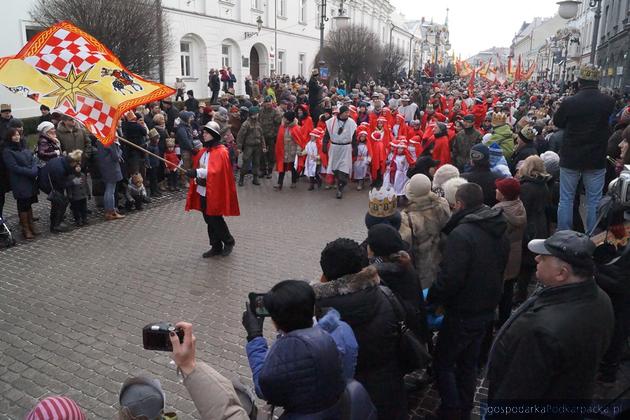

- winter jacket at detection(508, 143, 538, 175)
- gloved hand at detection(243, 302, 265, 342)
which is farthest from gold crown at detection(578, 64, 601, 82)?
gloved hand at detection(243, 302, 265, 342)

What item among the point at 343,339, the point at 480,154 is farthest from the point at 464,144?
the point at 343,339

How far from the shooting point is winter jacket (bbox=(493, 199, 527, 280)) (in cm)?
475

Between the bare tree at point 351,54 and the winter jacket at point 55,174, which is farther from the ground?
the bare tree at point 351,54

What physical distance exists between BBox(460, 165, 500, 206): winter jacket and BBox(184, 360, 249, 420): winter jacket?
448cm

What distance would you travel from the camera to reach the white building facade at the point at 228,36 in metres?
17.9

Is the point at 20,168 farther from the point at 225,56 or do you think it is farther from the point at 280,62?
the point at 280,62

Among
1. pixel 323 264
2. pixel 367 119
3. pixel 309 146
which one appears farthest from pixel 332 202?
pixel 323 264

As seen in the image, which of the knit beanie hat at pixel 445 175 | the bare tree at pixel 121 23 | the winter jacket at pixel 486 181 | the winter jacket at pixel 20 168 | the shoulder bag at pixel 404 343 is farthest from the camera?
the bare tree at pixel 121 23

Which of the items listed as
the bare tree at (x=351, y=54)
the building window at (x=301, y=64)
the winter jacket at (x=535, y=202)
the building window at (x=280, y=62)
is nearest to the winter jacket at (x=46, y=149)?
the winter jacket at (x=535, y=202)

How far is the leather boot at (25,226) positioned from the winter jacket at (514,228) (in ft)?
23.5

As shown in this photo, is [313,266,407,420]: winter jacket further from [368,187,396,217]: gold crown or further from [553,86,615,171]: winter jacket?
[553,86,615,171]: winter jacket

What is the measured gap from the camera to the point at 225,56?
30.3 metres

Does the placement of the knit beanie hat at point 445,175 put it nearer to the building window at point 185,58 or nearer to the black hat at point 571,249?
the black hat at point 571,249

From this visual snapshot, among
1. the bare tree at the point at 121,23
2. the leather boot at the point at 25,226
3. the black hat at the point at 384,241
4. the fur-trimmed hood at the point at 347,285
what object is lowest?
the leather boot at the point at 25,226
